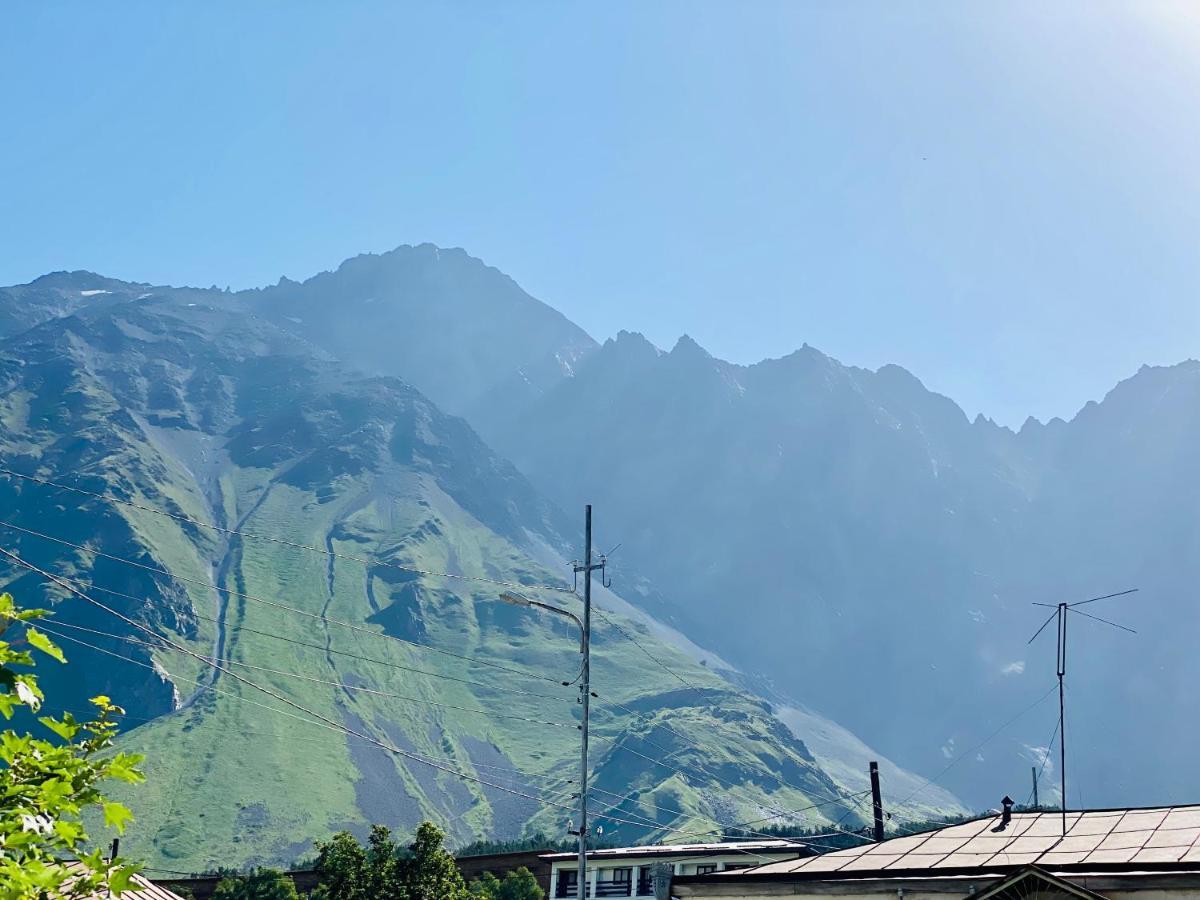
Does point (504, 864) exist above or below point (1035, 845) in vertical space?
below

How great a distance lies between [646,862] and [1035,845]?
6343 cm

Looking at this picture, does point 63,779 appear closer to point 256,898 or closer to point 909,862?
point 909,862

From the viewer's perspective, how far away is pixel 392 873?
79688 millimetres

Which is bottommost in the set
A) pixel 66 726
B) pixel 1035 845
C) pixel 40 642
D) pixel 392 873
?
pixel 392 873

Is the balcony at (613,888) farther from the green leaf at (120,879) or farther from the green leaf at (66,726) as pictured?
the green leaf at (120,879)

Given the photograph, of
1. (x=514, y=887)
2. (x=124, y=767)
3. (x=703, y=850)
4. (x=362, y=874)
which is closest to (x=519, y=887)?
(x=514, y=887)

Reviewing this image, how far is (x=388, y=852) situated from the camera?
82.9 meters

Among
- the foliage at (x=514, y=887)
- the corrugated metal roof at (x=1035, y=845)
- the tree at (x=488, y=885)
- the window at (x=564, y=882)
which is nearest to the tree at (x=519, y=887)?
the foliage at (x=514, y=887)

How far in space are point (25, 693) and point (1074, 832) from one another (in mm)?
31807

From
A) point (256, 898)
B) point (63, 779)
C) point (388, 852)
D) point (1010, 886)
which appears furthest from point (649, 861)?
point (63, 779)

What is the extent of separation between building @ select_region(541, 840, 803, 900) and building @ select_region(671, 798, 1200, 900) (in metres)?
48.5

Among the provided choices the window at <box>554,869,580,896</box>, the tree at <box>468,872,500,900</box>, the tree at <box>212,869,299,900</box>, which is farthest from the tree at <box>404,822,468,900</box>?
the tree at <box>468,872,500,900</box>

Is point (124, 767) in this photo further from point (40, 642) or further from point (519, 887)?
point (519, 887)

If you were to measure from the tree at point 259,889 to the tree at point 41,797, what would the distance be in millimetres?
117851
